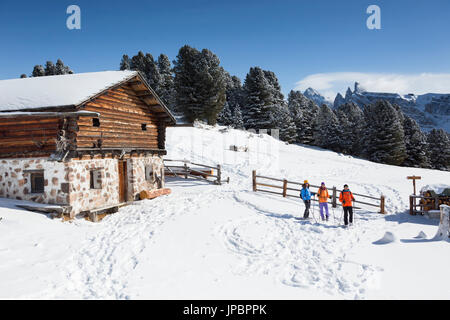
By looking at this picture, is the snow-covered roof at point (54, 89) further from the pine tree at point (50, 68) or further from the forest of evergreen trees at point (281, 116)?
the pine tree at point (50, 68)

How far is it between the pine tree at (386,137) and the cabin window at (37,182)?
1792 inches

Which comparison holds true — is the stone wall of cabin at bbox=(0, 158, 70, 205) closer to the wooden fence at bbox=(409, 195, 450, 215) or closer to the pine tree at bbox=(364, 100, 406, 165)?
the wooden fence at bbox=(409, 195, 450, 215)

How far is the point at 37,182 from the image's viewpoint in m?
11.8

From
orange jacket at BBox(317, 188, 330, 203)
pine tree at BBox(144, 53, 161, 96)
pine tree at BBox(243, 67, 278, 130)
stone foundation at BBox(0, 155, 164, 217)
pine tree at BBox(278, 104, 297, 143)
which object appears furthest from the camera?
pine tree at BBox(144, 53, 161, 96)

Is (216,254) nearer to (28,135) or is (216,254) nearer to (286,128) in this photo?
(28,135)

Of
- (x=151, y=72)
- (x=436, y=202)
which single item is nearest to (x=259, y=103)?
(x=151, y=72)

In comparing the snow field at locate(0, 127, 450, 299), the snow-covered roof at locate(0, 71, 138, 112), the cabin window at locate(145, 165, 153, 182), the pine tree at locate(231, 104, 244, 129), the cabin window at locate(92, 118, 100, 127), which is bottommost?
the snow field at locate(0, 127, 450, 299)

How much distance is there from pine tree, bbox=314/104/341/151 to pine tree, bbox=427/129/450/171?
14890 millimetres

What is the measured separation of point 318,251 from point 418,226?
682 cm

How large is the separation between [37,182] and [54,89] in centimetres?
434

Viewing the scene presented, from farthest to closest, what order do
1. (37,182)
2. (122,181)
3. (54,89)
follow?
(122,181)
(54,89)
(37,182)

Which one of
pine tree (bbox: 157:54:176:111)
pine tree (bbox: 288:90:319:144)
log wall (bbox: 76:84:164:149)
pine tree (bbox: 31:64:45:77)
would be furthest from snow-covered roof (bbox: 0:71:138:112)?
pine tree (bbox: 31:64:45:77)

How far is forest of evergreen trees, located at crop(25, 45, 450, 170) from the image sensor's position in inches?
1564

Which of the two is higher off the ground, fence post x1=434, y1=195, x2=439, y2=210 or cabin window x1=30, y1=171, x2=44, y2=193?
cabin window x1=30, y1=171, x2=44, y2=193
